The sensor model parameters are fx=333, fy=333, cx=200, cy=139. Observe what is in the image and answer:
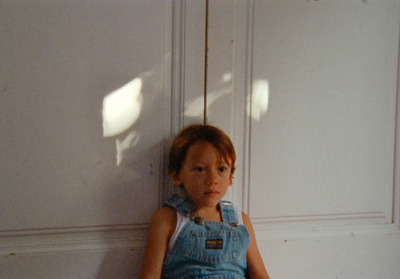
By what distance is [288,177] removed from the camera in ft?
3.89

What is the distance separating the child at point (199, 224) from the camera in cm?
94

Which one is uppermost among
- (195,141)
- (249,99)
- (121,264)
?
(249,99)

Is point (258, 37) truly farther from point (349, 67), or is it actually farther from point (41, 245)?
point (41, 245)

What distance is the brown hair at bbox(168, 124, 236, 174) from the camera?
0.99 m

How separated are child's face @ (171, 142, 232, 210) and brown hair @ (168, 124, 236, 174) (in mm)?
13

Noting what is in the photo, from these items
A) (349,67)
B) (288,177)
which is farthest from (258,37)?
(288,177)

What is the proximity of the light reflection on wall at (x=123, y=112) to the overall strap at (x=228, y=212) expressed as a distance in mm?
339

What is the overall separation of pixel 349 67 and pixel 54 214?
1.12 metres

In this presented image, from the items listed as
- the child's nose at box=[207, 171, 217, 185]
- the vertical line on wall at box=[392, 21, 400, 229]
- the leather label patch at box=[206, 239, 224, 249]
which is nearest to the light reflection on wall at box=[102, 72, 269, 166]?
the child's nose at box=[207, 171, 217, 185]

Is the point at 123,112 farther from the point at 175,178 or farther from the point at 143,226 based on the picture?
the point at 143,226

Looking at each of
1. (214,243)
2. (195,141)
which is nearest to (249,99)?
(195,141)

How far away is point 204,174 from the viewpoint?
3.15 ft

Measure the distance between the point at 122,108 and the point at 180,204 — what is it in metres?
0.34

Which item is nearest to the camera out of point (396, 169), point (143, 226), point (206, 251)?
point (206, 251)
